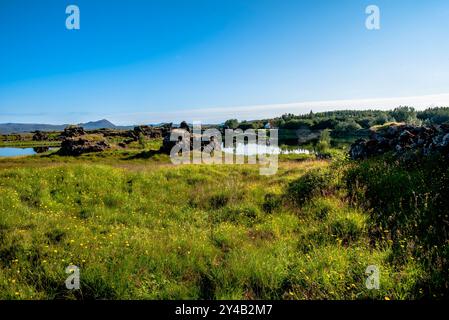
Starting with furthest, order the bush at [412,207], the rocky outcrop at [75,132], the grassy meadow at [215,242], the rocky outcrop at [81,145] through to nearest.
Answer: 1. the rocky outcrop at [75,132]
2. the rocky outcrop at [81,145]
3. the bush at [412,207]
4. the grassy meadow at [215,242]

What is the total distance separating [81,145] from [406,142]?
83266 mm

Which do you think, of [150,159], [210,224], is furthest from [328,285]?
[150,159]

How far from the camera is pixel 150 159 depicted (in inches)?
2459

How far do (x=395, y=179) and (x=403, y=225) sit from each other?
12.4ft

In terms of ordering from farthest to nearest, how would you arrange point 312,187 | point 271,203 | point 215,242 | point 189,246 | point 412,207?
1. point 312,187
2. point 271,203
3. point 412,207
4. point 215,242
5. point 189,246

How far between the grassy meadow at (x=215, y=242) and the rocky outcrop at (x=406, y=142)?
227cm

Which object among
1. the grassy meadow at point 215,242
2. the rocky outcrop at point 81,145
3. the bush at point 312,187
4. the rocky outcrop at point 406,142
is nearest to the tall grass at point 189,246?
the grassy meadow at point 215,242

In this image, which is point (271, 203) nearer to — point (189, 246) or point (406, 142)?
point (189, 246)

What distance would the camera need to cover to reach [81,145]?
8250 cm

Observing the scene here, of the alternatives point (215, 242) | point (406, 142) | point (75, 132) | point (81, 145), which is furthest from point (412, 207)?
point (75, 132)

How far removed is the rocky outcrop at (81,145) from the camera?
7831 cm

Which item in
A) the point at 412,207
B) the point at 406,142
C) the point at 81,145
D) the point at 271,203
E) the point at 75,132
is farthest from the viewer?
the point at 75,132

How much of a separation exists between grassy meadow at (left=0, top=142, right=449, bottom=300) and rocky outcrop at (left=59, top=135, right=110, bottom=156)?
71.2 meters

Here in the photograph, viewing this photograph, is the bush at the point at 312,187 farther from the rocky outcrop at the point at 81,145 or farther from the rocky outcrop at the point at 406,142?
the rocky outcrop at the point at 81,145
